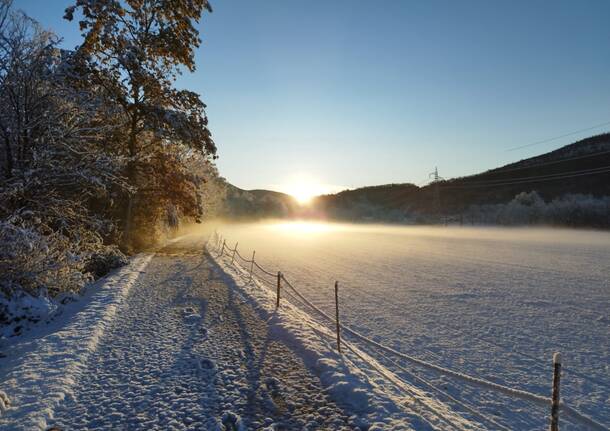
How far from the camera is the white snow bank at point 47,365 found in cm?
484

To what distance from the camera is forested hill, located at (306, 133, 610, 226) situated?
278ft

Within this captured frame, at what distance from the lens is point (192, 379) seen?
19.9 feet

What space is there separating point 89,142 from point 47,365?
8935 mm

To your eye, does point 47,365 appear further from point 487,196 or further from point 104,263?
point 487,196

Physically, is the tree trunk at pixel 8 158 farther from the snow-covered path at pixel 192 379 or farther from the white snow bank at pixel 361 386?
the white snow bank at pixel 361 386

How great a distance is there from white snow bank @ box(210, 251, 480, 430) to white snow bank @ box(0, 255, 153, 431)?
3.87 meters

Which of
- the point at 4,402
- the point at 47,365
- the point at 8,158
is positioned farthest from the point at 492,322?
the point at 8,158

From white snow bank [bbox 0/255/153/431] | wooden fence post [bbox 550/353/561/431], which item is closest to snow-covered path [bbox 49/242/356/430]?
white snow bank [bbox 0/255/153/431]

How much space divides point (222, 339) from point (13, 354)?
383 centimetres

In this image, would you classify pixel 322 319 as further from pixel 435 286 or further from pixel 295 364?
pixel 435 286

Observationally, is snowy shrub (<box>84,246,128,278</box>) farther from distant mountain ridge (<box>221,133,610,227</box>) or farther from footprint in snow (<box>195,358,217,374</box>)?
distant mountain ridge (<box>221,133,610,227</box>)

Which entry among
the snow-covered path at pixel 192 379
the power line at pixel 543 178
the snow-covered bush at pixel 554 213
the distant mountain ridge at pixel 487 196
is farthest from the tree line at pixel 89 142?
the power line at pixel 543 178

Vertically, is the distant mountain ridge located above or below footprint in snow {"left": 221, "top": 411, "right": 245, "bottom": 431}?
above

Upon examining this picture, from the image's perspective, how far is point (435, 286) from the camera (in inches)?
587
